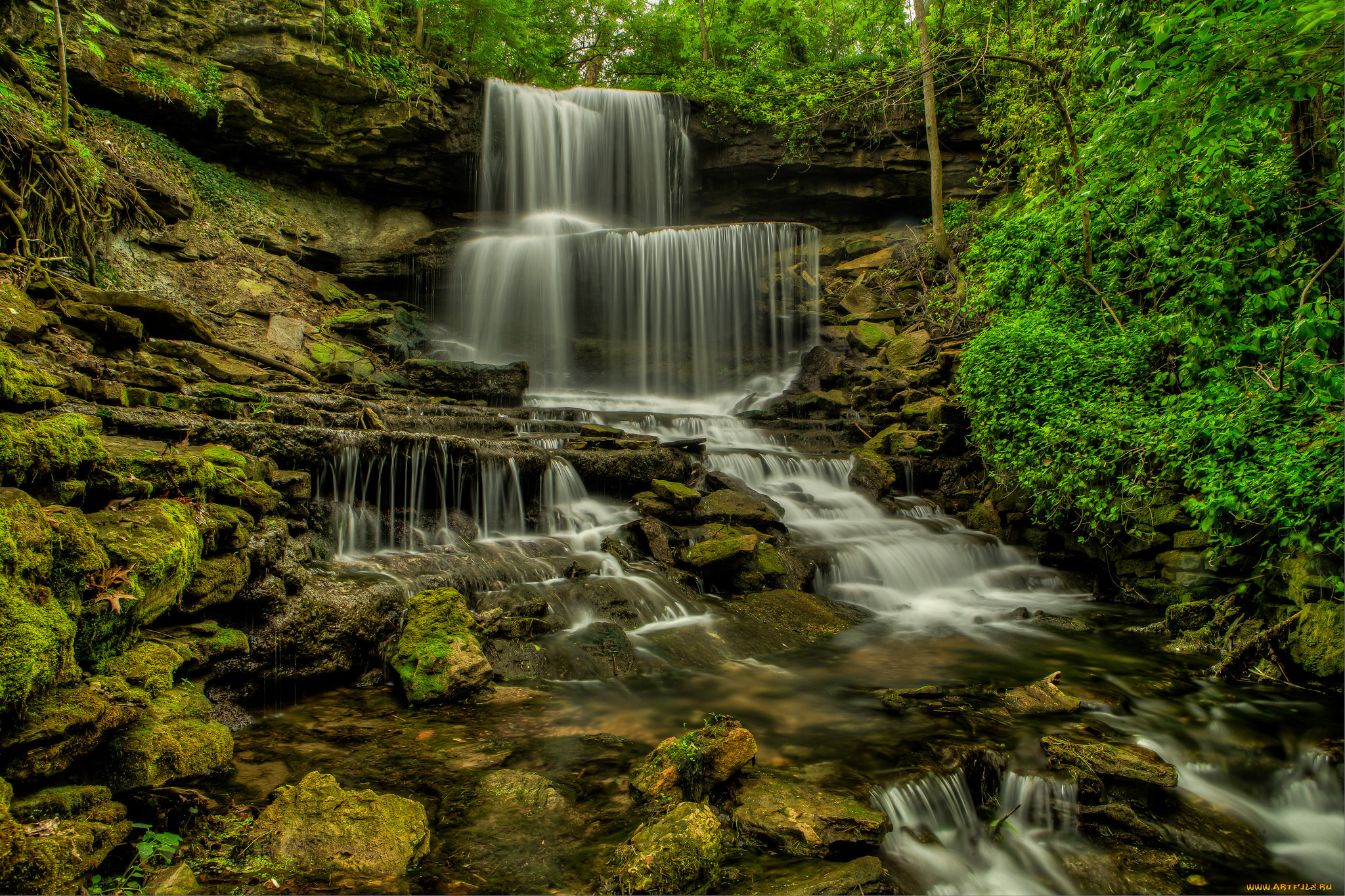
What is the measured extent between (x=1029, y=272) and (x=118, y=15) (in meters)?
20.0

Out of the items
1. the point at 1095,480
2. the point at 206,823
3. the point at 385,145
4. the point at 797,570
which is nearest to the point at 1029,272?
the point at 1095,480

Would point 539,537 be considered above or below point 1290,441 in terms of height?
below

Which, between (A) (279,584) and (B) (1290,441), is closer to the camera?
(A) (279,584)

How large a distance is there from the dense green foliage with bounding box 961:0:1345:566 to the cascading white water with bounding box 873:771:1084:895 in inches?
136

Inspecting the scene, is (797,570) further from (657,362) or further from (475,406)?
(657,362)

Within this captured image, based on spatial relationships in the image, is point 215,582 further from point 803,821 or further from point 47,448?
point 803,821

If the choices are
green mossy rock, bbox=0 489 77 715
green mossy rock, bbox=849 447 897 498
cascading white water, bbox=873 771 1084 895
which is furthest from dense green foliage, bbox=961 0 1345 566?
green mossy rock, bbox=0 489 77 715

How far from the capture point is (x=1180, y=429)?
610 centimetres

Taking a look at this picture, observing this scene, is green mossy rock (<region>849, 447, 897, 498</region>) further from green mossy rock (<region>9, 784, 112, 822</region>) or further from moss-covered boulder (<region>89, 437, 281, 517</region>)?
green mossy rock (<region>9, 784, 112, 822</region>)

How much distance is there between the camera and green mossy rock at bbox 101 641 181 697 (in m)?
3.03

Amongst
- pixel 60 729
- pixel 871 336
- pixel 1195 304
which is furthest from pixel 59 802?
pixel 871 336

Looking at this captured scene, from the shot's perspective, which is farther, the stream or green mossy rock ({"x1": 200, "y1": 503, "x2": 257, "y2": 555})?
green mossy rock ({"x1": 200, "y1": 503, "x2": 257, "y2": 555})

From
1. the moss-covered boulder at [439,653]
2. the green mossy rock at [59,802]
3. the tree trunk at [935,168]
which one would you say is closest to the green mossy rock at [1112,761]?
the moss-covered boulder at [439,653]

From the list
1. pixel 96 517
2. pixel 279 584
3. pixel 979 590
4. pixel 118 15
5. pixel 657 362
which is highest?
pixel 118 15
